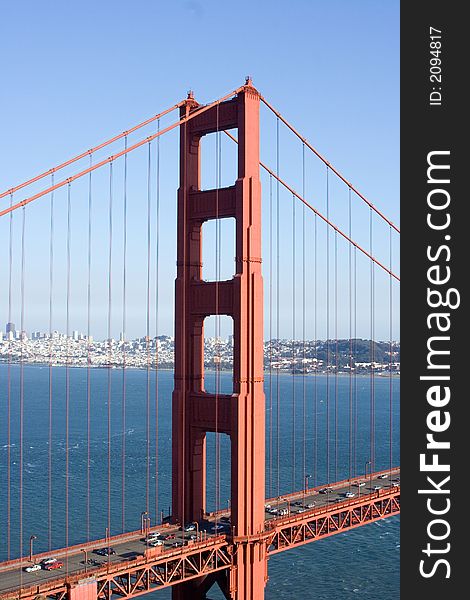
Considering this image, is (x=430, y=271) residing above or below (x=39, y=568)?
above

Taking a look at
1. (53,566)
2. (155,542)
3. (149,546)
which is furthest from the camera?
(155,542)

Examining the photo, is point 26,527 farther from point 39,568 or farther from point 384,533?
point 39,568

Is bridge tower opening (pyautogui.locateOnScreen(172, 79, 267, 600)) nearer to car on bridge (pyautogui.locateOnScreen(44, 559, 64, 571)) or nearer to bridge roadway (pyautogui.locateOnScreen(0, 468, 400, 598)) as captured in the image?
bridge roadway (pyautogui.locateOnScreen(0, 468, 400, 598))

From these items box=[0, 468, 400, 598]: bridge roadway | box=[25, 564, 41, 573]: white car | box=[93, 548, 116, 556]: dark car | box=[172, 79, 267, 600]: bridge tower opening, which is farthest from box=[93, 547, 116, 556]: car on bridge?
box=[172, 79, 267, 600]: bridge tower opening

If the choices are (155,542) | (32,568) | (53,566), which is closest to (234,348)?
(155,542)

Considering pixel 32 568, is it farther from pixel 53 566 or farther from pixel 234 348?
pixel 234 348

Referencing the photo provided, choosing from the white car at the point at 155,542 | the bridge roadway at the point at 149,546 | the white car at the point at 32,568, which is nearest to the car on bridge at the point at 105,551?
the bridge roadway at the point at 149,546

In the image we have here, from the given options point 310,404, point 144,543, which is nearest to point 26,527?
point 144,543
